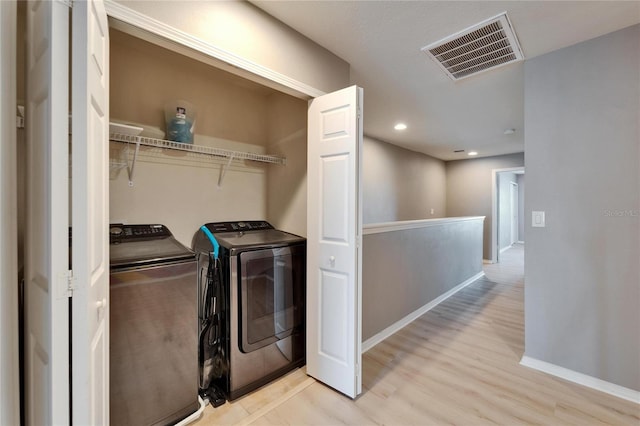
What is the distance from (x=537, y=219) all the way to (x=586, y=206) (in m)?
0.30

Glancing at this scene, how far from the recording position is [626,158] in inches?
73.5

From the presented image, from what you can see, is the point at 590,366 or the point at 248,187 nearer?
the point at 590,366

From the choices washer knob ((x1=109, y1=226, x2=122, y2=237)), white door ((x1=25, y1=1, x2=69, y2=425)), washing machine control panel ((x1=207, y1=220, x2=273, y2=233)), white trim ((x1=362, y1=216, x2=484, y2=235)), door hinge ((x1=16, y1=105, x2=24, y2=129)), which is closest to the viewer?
white door ((x1=25, y1=1, x2=69, y2=425))

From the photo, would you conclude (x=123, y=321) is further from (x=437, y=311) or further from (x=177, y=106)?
(x=437, y=311)

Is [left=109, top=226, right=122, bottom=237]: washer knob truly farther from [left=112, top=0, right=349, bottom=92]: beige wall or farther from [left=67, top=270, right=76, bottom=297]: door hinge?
[left=112, top=0, right=349, bottom=92]: beige wall

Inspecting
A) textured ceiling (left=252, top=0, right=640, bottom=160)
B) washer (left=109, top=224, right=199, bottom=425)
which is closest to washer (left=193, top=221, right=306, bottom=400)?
washer (left=109, top=224, right=199, bottom=425)

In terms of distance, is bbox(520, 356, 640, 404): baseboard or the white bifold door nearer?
the white bifold door

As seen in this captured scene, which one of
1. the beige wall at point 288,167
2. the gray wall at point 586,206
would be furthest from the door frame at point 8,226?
the gray wall at point 586,206

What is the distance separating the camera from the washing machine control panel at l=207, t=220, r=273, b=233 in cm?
218

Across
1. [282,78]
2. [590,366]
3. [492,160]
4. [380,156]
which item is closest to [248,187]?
[282,78]

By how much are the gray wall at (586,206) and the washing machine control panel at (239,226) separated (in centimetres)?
220

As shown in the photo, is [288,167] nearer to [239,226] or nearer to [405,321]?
[239,226]

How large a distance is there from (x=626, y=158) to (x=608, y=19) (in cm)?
89

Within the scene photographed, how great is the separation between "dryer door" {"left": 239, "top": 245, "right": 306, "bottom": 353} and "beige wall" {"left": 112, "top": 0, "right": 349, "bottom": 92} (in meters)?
1.21
